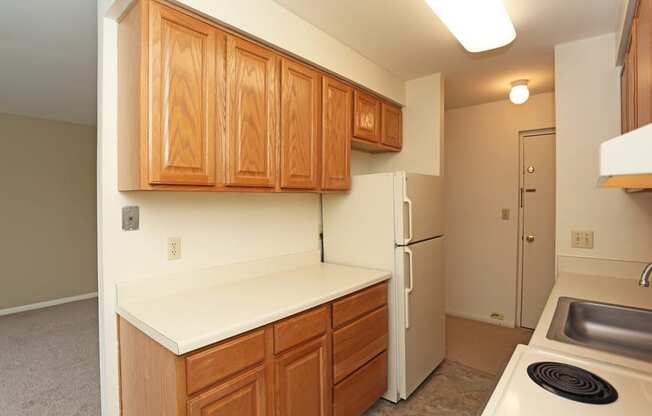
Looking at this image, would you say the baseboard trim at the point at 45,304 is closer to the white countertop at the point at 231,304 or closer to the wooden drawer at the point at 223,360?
the white countertop at the point at 231,304

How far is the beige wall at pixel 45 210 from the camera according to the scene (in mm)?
4090

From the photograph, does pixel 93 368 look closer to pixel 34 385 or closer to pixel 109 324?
pixel 34 385

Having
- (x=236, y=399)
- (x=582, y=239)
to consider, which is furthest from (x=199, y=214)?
(x=582, y=239)

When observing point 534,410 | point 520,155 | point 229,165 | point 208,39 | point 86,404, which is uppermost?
point 208,39

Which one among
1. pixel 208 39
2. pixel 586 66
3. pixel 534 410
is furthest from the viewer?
pixel 586 66

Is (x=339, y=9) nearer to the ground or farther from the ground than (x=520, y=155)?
farther from the ground

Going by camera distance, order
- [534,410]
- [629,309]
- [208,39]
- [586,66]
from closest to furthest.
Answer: [534,410], [629,309], [208,39], [586,66]

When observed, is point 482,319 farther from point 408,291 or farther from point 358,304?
point 358,304

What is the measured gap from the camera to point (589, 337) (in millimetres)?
1507

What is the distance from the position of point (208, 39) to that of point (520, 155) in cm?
320

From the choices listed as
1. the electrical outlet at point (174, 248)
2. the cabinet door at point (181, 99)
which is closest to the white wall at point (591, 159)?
the cabinet door at point (181, 99)

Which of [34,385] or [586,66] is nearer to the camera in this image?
[586,66]

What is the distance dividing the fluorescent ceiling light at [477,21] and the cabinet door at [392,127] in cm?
93

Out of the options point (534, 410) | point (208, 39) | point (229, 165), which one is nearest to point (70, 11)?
point (208, 39)
